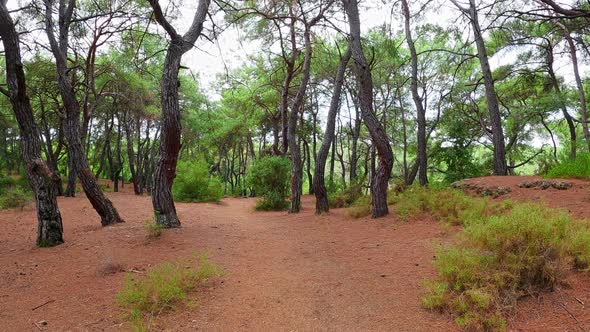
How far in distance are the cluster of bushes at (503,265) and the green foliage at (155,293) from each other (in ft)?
7.90

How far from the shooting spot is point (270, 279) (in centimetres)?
400

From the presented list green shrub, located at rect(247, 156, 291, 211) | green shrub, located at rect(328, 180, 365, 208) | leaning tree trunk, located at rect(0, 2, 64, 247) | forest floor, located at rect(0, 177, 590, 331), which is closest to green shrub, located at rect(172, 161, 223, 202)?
green shrub, located at rect(247, 156, 291, 211)

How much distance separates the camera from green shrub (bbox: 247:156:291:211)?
12.6m

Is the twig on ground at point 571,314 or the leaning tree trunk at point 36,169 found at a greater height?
the leaning tree trunk at point 36,169

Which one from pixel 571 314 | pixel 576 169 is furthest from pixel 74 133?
pixel 576 169

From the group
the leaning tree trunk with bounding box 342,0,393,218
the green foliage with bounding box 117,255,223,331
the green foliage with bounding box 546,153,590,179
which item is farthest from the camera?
the leaning tree trunk with bounding box 342,0,393,218

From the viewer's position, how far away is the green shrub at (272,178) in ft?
41.3

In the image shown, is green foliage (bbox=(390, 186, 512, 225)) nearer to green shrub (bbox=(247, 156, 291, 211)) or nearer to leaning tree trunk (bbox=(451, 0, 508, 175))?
leaning tree trunk (bbox=(451, 0, 508, 175))

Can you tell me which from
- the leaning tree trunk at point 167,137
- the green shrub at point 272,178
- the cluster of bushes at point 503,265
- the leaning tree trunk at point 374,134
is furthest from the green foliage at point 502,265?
the green shrub at point 272,178

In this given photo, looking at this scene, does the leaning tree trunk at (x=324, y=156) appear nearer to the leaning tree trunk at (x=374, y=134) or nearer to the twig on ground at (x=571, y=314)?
the leaning tree trunk at (x=374, y=134)

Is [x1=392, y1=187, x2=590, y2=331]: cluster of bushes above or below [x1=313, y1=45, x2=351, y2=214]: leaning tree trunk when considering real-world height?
below

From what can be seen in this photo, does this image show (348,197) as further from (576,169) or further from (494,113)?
(576,169)

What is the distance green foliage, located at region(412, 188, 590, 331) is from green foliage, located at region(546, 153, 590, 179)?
4.99 m

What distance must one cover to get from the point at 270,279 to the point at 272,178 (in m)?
8.96
